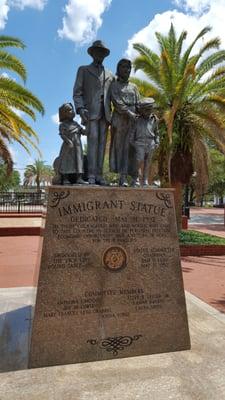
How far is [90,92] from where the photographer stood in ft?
17.4

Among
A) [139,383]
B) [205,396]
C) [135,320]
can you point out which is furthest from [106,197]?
[205,396]

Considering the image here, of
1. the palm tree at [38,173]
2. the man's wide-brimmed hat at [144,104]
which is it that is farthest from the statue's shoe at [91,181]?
the palm tree at [38,173]

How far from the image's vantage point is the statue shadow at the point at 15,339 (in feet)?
13.2

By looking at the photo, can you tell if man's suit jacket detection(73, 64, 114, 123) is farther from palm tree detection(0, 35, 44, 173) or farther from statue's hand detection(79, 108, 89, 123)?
palm tree detection(0, 35, 44, 173)

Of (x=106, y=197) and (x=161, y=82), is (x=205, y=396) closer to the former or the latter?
(x=106, y=197)

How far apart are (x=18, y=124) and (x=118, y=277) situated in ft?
31.6

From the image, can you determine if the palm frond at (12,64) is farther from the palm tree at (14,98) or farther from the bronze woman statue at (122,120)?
the bronze woman statue at (122,120)

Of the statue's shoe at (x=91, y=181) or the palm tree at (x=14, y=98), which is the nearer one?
the statue's shoe at (x=91, y=181)

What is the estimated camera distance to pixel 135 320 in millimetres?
4449

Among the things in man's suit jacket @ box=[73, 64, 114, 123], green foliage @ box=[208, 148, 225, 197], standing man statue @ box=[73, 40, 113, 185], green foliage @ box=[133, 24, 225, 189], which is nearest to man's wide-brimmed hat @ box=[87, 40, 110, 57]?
standing man statue @ box=[73, 40, 113, 185]

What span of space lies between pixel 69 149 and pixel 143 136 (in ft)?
3.48

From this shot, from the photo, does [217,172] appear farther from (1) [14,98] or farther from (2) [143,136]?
(2) [143,136]

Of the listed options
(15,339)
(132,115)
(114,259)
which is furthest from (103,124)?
(15,339)

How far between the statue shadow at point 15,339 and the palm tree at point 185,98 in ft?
29.4
